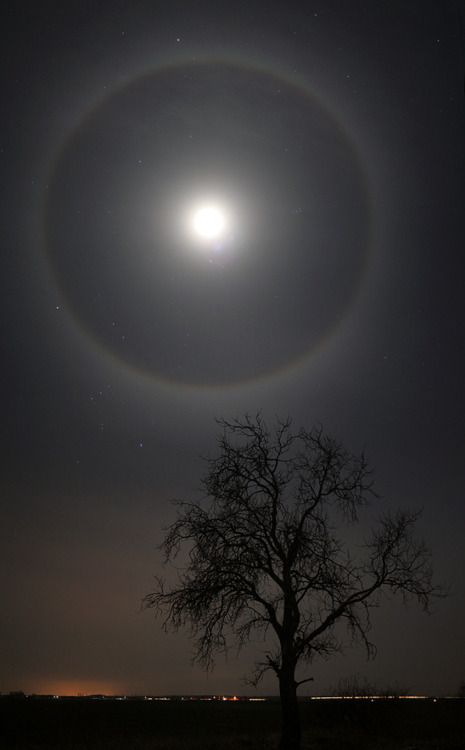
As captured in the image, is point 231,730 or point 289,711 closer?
point 289,711

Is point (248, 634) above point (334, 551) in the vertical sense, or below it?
below

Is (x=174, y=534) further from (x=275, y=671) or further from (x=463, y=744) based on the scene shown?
(x=463, y=744)

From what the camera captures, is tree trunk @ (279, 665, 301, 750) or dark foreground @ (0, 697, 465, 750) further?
dark foreground @ (0, 697, 465, 750)

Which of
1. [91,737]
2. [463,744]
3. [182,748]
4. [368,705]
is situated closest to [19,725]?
[91,737]

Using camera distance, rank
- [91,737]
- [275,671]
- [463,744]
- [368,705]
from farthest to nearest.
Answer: [368,705]
[91,737]
[463,744]
[275,671]

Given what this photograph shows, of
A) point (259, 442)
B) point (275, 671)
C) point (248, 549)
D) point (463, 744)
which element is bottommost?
point (463, 744)

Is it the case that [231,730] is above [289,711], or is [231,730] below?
below
